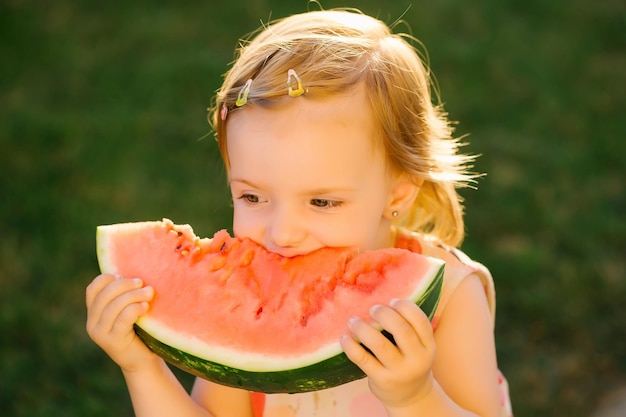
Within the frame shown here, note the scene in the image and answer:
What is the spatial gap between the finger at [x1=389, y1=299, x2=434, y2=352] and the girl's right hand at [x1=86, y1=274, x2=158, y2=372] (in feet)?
2.00

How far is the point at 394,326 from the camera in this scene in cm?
182

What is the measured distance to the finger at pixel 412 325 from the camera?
183cm

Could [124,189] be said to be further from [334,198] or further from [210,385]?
[334,198]

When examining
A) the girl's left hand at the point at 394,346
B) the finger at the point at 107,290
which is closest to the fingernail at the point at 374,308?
the girl's left hand at the point at 394,346

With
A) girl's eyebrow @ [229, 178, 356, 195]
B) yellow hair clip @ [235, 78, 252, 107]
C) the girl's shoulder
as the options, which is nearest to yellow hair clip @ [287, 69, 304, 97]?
yellow hair clip @ [235, 78, 252, 107]

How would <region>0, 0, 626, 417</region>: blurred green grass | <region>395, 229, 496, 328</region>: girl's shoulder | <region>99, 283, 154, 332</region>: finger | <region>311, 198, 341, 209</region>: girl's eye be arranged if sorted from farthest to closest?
<region>0, 0, 626, 417</region>: blurred green grass < <region>395, 229, 496, 328</region>: girl's shoulder < <region>311, 198, 341, 209</region>: girl's eye < <region>99, 283, 154, 332</region>: finger

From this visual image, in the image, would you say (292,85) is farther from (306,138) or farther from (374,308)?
(374,308)

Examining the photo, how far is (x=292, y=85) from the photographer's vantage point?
83.4 inches

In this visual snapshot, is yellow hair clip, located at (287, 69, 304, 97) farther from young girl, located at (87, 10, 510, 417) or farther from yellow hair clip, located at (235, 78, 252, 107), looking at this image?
yellow hair clip, located at (235, 78, 252, 107)

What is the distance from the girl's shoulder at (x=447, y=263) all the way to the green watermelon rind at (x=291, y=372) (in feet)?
1.24

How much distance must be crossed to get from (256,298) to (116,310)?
0.33 metres

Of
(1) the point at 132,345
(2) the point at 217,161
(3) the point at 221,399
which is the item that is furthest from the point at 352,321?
(2) the point at 217,161

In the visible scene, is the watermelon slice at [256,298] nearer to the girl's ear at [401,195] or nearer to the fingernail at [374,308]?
the fingernail at [374,308]

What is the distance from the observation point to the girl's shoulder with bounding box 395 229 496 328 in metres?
2.37
